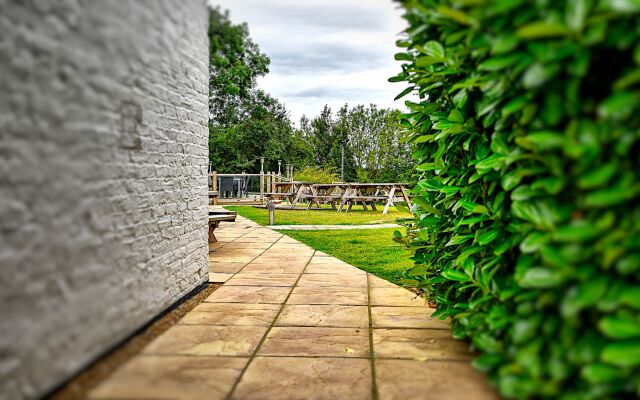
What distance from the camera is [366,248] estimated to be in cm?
570

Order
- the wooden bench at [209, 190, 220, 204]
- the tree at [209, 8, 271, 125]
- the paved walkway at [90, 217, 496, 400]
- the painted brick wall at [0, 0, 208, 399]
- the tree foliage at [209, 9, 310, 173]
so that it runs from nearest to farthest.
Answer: the painted brick wall at [0, 0, 208, 399] < the paved walkway at [90, 217, 496, 400] < the tree at [209, 8, 271, 125] < the tree foliage at [209, 9, 310, 173] < the wooden bench at [209, 190, 220, 204]

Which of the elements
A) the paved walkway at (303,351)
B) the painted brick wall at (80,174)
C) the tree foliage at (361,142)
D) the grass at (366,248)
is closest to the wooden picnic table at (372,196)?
the grass at (366,248)

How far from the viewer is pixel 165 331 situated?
2.41 m

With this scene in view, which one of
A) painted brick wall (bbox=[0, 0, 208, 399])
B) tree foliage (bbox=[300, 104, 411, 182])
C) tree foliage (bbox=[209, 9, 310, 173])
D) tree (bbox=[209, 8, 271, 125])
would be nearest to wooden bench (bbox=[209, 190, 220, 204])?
tree foliage (bbox=[209, 9, 310, 173])

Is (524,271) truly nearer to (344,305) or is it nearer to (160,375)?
(160,375)

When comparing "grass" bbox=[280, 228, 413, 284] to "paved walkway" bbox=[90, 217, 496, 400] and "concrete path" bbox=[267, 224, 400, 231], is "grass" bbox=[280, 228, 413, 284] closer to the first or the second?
"concrete path" bbox=[267, 224, 400, 231]

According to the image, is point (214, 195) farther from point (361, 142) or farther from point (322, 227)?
point (361, 142)

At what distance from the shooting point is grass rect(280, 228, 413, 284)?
4.43 metres

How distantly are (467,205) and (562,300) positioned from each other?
0.82m

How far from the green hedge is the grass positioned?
7.18ft

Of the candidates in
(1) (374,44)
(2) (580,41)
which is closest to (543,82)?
(2) (580,41)

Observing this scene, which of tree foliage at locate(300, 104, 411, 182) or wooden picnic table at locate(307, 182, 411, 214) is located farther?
tree foliage at locate(300, 104, 411, 182)

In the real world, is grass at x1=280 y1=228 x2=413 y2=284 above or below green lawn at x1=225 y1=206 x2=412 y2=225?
above

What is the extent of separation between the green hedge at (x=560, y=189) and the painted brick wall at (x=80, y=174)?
1.29m
